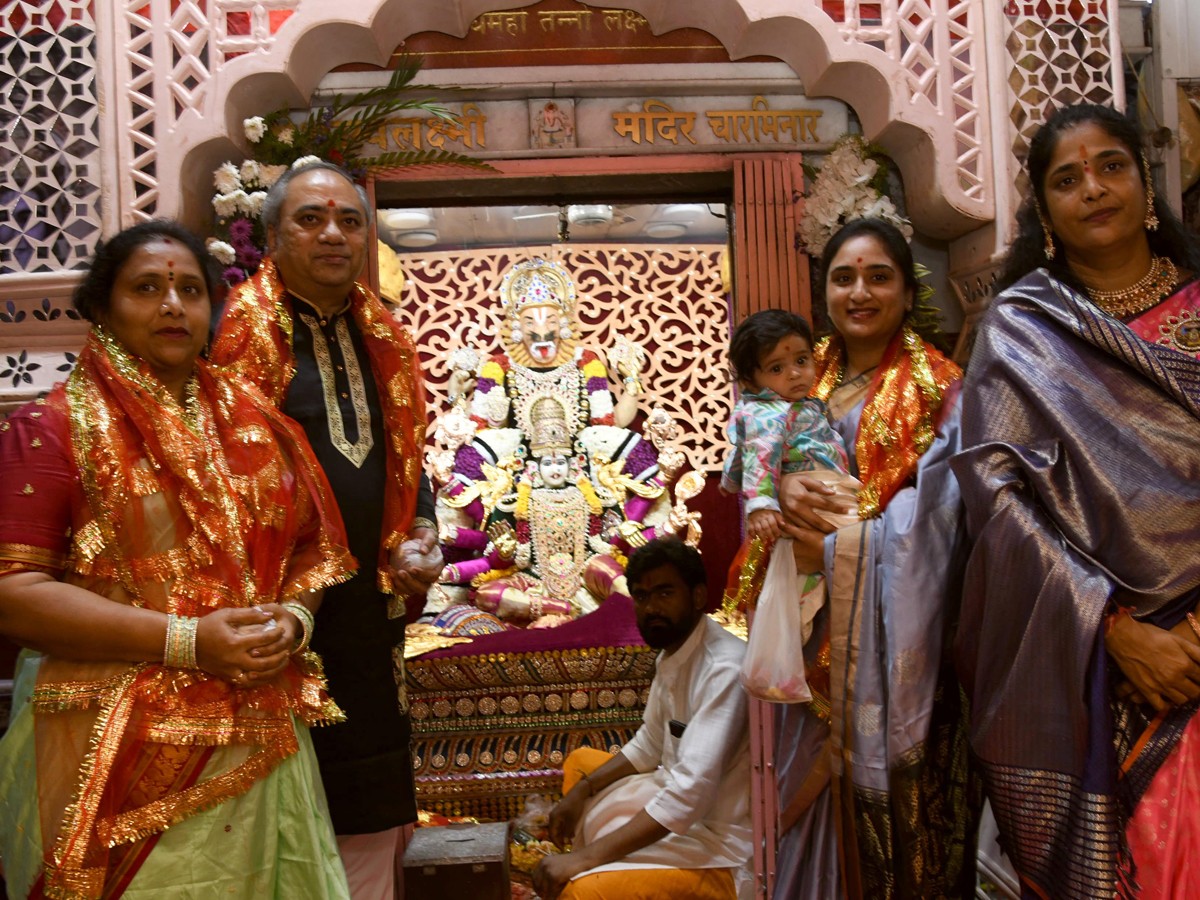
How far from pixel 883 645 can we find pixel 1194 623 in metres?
0.66

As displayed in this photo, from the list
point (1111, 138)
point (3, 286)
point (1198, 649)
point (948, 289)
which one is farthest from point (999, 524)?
point (3, 286)

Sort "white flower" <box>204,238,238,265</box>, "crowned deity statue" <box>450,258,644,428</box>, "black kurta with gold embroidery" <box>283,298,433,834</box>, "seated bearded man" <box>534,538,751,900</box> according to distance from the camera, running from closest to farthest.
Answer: "black kurta with gold embroidery" <box>283,298,433,834</box>, "seated bearded man" <box>534,538,751,900</box>, "white flower" <box>204,238,238,265</box>, "crowned deity statue" <box>450,258,644,428</box>

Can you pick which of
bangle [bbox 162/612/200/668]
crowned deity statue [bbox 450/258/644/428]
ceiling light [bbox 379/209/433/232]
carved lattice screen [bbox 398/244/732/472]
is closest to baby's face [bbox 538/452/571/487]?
crowned deity statue [bbox 450/258/644/428]

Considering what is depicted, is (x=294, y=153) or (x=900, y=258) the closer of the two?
(x=900, y=258)

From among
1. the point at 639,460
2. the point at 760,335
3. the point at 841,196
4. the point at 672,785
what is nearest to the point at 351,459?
the point at 760,335

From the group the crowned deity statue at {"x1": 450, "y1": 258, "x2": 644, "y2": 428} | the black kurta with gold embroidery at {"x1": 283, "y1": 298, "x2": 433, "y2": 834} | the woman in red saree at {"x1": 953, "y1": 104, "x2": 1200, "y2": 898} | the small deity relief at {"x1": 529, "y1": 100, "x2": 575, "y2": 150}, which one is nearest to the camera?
the woman in red saree at {"x1": 953, "y1": 104, "x2": 1200, "y2": 898}

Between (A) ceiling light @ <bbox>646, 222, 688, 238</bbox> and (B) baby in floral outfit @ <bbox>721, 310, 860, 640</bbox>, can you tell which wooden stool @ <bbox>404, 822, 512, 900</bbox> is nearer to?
(B) baby in floral outfit @ <bbox>721, 310, 860, 640</bbox>

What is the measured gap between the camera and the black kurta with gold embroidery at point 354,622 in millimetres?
2262

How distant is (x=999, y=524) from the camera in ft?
6.65

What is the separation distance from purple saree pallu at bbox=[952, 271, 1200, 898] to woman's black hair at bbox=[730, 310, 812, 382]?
0.62 meters

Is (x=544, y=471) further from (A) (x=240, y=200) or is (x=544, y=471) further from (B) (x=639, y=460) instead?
(A) (x=240, y=200)

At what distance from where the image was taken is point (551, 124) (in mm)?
3975

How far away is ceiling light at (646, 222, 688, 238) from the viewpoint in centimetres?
→ 607

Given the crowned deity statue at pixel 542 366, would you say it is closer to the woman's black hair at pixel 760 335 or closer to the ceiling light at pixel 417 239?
the ceiling light at pixel 417 239
